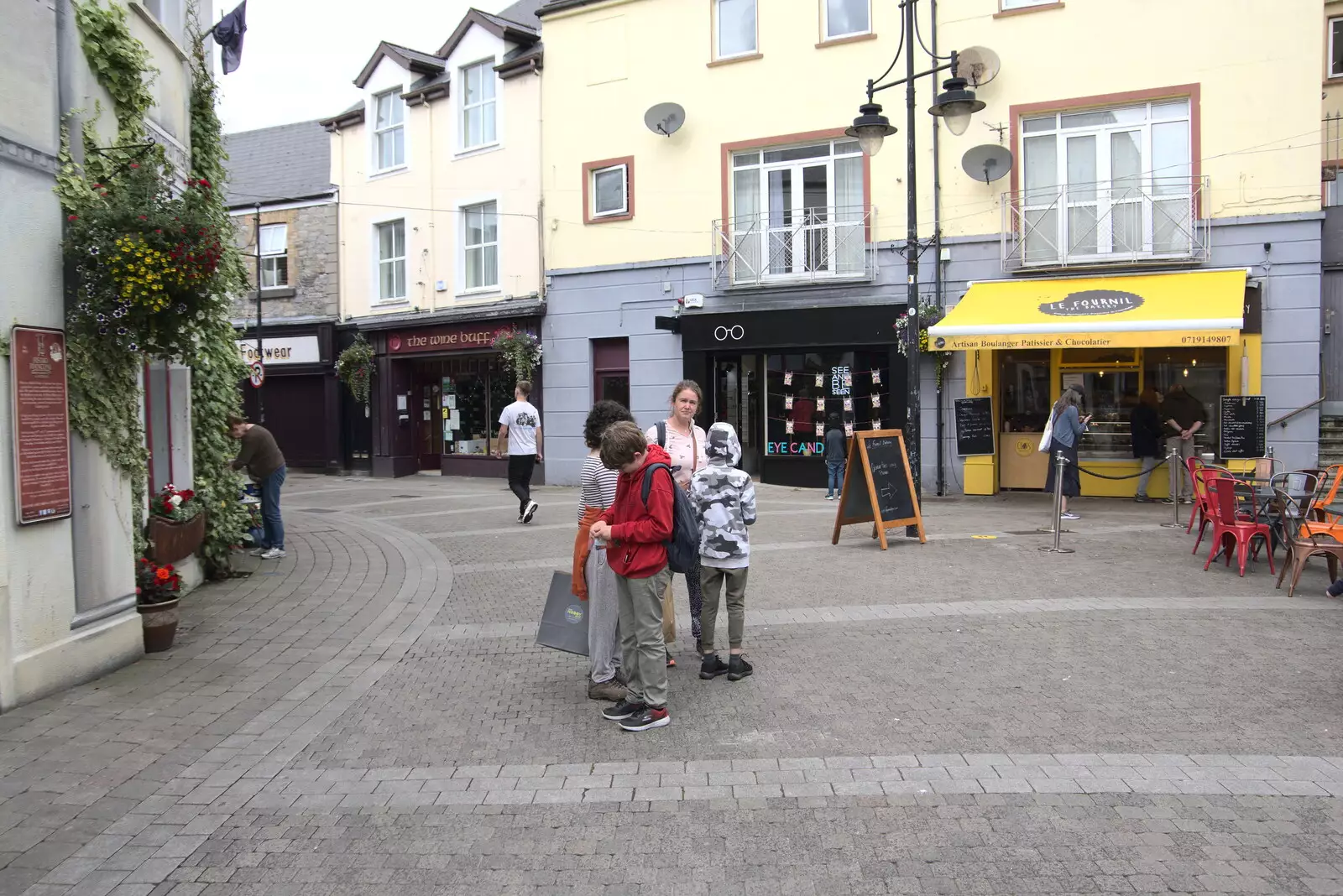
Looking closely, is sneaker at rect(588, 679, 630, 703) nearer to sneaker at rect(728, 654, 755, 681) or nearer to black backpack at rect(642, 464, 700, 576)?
sneaker at rect(728, 654, 755, 681)

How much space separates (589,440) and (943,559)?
16.4ft

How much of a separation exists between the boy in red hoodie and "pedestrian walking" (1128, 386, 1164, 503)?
11429 millimetres

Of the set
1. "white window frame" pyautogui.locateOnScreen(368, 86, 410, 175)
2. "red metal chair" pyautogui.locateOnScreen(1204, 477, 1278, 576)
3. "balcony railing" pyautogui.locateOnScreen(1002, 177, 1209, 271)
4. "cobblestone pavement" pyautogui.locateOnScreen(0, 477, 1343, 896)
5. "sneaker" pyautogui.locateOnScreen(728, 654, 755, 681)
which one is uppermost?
"white window frame" pyautogui.locateOnScreen(368, 86, 410, 175)

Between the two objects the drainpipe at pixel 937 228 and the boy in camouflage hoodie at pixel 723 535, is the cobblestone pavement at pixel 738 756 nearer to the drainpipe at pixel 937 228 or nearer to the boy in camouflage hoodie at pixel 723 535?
the boy in camouflage hoodie at pixel 723 535

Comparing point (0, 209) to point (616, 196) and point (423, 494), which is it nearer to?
point (423, 494)

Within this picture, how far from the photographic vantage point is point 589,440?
589 centimetres

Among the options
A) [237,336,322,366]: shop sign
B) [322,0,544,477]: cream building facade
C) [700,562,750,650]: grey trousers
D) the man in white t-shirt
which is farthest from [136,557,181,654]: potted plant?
[237,336,322,366]: shop sign

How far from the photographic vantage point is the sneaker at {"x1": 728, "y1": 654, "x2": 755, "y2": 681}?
5871mm

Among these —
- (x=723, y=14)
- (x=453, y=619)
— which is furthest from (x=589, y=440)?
(x=723, y=14)

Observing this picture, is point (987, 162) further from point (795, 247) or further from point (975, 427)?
point (975, 427)

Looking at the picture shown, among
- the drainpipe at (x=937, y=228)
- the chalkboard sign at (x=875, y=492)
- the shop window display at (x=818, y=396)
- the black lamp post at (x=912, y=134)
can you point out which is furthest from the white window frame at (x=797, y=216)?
the chalkboard sign at (x=875, y=492)

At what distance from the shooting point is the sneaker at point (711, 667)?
5906 millimetres

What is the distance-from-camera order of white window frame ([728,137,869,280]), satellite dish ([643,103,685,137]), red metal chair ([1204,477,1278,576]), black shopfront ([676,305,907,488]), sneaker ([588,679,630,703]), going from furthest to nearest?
satellite dish ([643,103,685,137])
white window frame ([728,137,869,280])
black shopfront ([676,305,907,488])
red metal chair ([1204,477,1278,576])
sneaker ([588,679,630,703])

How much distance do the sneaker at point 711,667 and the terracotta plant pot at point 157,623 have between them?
3699 mm
